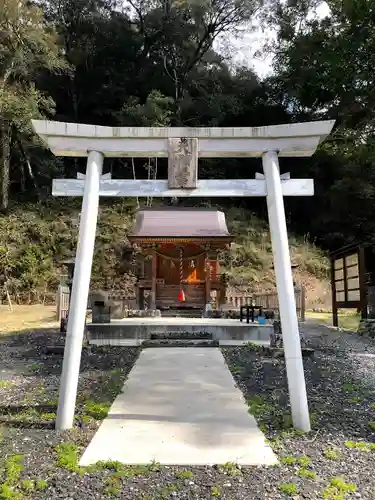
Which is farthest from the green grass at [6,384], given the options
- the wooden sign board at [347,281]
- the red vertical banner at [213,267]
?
the red vertical banner at [213,267]

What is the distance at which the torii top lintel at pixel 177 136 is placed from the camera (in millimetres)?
4176

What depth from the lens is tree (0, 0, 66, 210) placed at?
19.6m

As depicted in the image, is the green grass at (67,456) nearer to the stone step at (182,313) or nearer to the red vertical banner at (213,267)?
the stone step at (182,313)

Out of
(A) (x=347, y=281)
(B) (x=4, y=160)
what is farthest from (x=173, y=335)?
(B) (x=4, y=160)

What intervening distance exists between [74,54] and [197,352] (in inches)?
978

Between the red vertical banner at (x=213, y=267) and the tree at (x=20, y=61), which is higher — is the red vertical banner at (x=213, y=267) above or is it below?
below

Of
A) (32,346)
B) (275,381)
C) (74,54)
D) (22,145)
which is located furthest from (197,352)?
(74,54)

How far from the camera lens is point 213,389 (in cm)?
495

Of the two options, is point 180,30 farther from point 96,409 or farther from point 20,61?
point 96,409

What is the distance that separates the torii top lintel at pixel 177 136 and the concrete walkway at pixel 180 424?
243 cm

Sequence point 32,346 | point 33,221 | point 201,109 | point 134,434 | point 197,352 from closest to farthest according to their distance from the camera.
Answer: point 134,434 → point 197,352 → point 32,346 → point 33,221 → point 201,109

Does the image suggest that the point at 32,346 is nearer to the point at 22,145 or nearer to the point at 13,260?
the point at 13,260

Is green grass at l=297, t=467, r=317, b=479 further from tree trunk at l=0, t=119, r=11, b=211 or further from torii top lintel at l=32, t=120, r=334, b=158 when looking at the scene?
tree trunk at l=0, t=119, r=11, b=211

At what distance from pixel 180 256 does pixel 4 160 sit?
13179 millimetres
